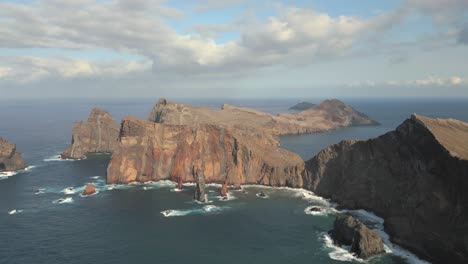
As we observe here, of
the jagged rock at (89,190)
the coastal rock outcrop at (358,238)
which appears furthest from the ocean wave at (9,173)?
the coastal rock outcrop at (358,238)

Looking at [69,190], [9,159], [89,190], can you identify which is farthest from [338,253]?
[9,159]

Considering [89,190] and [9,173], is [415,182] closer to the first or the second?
[89,190]

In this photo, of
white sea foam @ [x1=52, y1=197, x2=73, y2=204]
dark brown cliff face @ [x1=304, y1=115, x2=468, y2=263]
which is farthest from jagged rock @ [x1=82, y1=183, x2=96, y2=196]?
dark brown cliff face @ [x1=304, y1=115, x2=468, y2=263]

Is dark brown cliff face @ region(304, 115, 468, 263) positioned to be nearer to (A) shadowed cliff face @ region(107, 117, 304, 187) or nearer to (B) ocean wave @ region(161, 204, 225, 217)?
(A) shadowed cliff face @ region(107, 117, 304, 187)

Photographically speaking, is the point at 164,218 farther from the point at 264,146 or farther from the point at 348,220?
the point at 264,146

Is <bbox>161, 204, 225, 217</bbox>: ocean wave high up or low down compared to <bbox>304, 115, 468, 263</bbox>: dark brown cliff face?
down

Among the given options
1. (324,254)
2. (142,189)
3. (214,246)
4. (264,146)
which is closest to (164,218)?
(214,246)

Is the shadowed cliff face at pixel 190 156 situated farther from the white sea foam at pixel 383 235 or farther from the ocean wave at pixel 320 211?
the white sea foam at pixel 383 235
